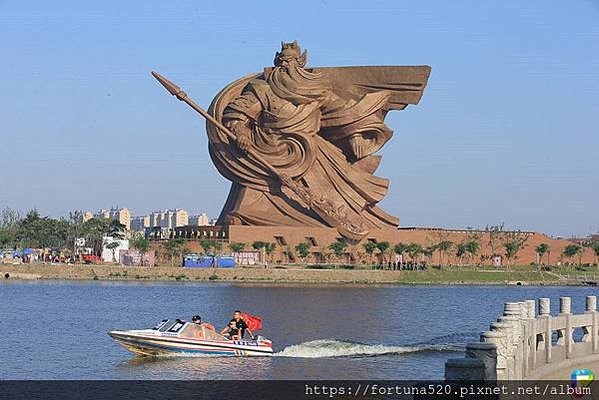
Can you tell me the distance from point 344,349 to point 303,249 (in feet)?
207

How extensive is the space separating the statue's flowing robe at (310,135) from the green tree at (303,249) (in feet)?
6.66

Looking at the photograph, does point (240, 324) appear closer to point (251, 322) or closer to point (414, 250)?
point (251, 322)

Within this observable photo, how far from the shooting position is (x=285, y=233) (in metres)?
95.9

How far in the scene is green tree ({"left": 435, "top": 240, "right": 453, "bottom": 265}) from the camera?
10425 cm

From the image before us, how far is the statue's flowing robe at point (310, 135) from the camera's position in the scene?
9188 cm

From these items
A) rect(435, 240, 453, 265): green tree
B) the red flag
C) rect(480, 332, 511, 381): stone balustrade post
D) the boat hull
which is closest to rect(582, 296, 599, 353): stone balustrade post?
rect(480, 332, 511, 381): stone balustrade post

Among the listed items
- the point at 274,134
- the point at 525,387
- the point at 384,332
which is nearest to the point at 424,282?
the point at 274,134

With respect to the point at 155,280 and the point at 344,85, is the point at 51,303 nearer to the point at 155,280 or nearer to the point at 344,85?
the point at 155,280

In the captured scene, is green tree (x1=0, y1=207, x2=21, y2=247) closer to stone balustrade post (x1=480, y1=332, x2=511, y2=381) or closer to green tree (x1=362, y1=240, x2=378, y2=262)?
green tree (x1=362, y1=240, x2=378, y2=262)

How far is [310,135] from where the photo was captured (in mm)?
92750

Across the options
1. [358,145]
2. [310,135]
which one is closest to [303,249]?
[310,135]

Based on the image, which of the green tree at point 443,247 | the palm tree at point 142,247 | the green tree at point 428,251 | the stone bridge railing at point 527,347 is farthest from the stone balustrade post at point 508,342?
the green tree at point 443,247

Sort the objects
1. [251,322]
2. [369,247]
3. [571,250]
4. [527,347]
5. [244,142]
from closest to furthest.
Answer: [527,347] < [251,322] < [244,142] < [369,247] < [571,250]

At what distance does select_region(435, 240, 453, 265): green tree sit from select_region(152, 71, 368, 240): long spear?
35.2 feet
